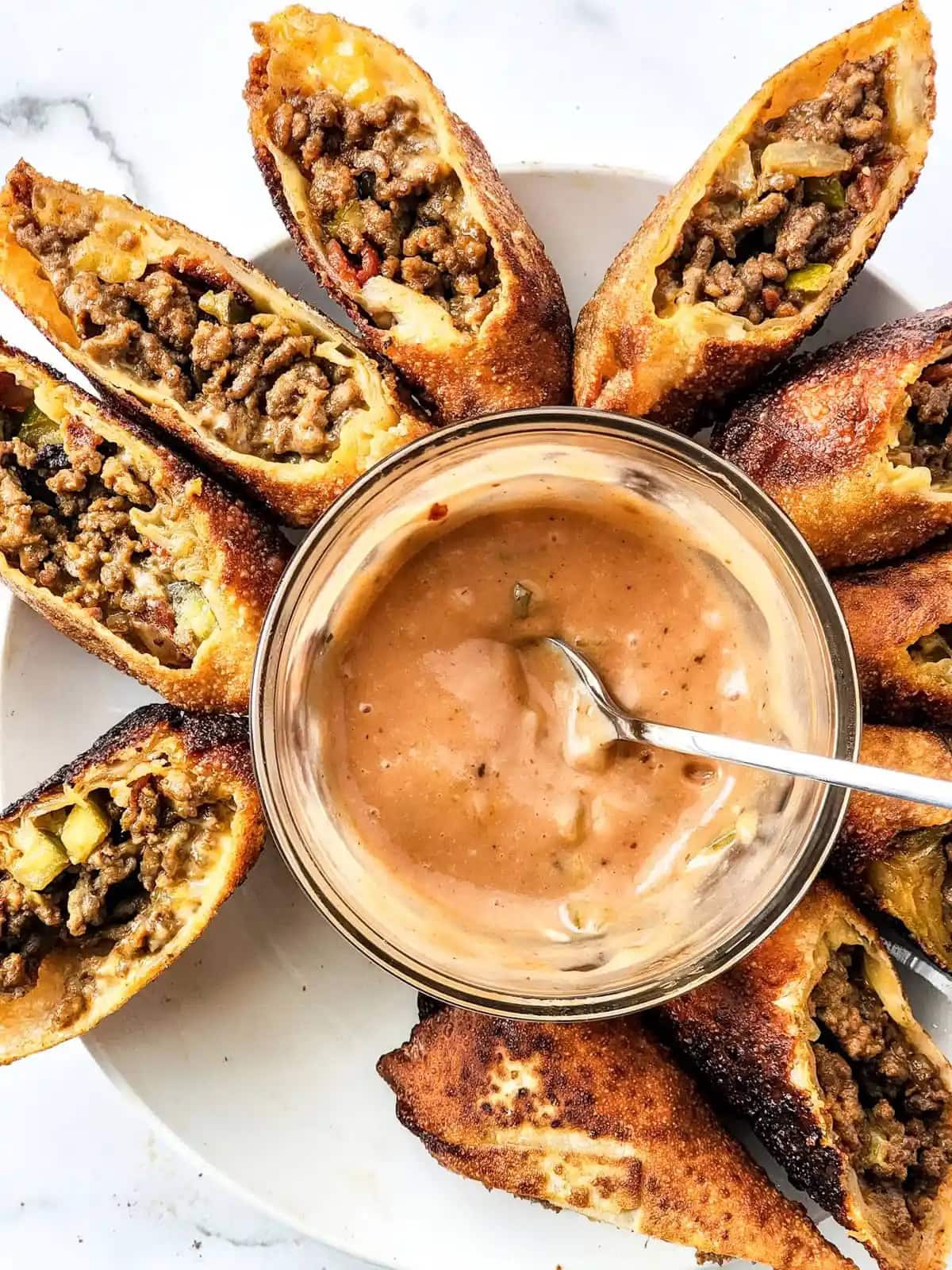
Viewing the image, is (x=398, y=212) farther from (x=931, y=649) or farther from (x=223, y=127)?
(x=931, y=649)

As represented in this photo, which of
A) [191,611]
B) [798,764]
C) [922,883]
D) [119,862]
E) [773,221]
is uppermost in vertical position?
[773,221]

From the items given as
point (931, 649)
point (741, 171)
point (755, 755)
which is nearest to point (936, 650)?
point (931, 649)

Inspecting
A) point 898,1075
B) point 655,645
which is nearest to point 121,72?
point 655,645

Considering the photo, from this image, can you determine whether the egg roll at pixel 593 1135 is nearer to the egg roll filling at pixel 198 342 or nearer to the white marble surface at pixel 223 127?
the white marble surface at pixel 223 127

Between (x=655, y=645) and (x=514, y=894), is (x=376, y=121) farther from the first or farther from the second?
(x=514, y=894)

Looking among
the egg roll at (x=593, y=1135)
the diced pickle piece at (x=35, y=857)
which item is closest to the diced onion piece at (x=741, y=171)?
the egg roll at (x=593, y=1135)

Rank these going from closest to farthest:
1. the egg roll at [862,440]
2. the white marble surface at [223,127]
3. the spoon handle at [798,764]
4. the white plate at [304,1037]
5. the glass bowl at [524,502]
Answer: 1. the spoon handle at [798,764]
2. the glass bowl at [524,502]
3. the egg roll at [862,440]
4. the white plate at [304,1037]
5. the white marble surface at [223,127]

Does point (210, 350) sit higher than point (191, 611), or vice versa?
point (210, 350)
